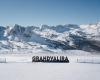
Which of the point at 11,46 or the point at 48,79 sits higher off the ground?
the point at 11,46

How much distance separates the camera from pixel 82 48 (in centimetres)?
18762

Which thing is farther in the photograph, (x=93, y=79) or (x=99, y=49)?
(x=99, y=49)

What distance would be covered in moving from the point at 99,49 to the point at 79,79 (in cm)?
17272

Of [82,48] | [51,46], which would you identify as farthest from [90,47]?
[51,46]

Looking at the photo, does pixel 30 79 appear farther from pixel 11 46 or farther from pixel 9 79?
pixel 11 46

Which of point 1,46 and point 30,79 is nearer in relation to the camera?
point 30,79

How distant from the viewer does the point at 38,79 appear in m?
17.6

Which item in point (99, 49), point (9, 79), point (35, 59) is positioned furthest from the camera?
point (99, 49)

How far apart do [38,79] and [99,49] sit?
173440mm

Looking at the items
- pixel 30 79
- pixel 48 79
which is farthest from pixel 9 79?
pixel 48 79

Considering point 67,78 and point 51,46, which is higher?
point 51,46

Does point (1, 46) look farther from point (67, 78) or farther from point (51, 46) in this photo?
point (67, 78)

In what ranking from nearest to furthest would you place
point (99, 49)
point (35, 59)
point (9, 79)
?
point (9, 79) → point (35, 59) → point (99, 49)

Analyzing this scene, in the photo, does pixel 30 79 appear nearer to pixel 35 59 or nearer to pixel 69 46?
pixel 35 59
